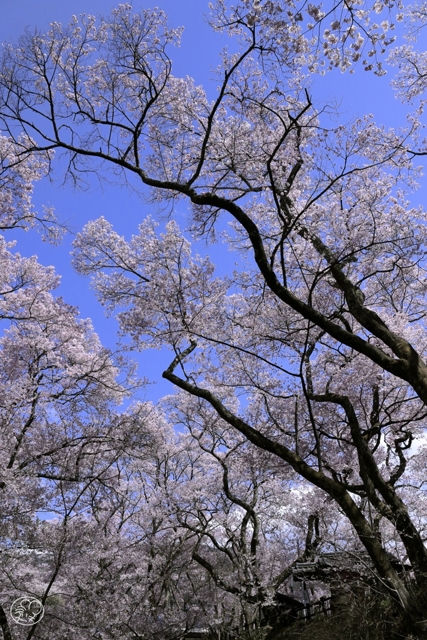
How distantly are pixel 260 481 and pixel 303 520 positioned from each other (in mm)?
2481

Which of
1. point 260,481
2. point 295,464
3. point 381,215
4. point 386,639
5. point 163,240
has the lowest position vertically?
point 386,639

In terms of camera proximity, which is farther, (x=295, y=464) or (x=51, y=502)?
(x=51, y=502)

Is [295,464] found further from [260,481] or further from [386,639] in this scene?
[260,481]

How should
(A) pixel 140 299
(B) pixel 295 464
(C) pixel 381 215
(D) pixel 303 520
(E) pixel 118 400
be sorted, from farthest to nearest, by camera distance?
(D) pixel 303 520 → (E) pixel 118 400 → (A) pixel 140 299 → (C) pixel 381 215 → (B) pixel 295 464

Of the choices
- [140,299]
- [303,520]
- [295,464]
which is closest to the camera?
[295,464]

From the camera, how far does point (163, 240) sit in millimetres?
10531

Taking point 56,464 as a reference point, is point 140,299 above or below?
above

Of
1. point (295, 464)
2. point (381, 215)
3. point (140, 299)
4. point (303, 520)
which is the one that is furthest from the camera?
point (303, 520)

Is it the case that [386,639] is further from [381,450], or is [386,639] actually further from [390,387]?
[381,450]

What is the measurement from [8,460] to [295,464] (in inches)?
206

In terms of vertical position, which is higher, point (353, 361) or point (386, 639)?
point (353, 361)

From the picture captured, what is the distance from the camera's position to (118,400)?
36.3ft

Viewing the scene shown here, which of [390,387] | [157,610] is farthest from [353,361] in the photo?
[157,610]

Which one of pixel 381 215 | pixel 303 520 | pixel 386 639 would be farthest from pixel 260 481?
pixel 381 215
